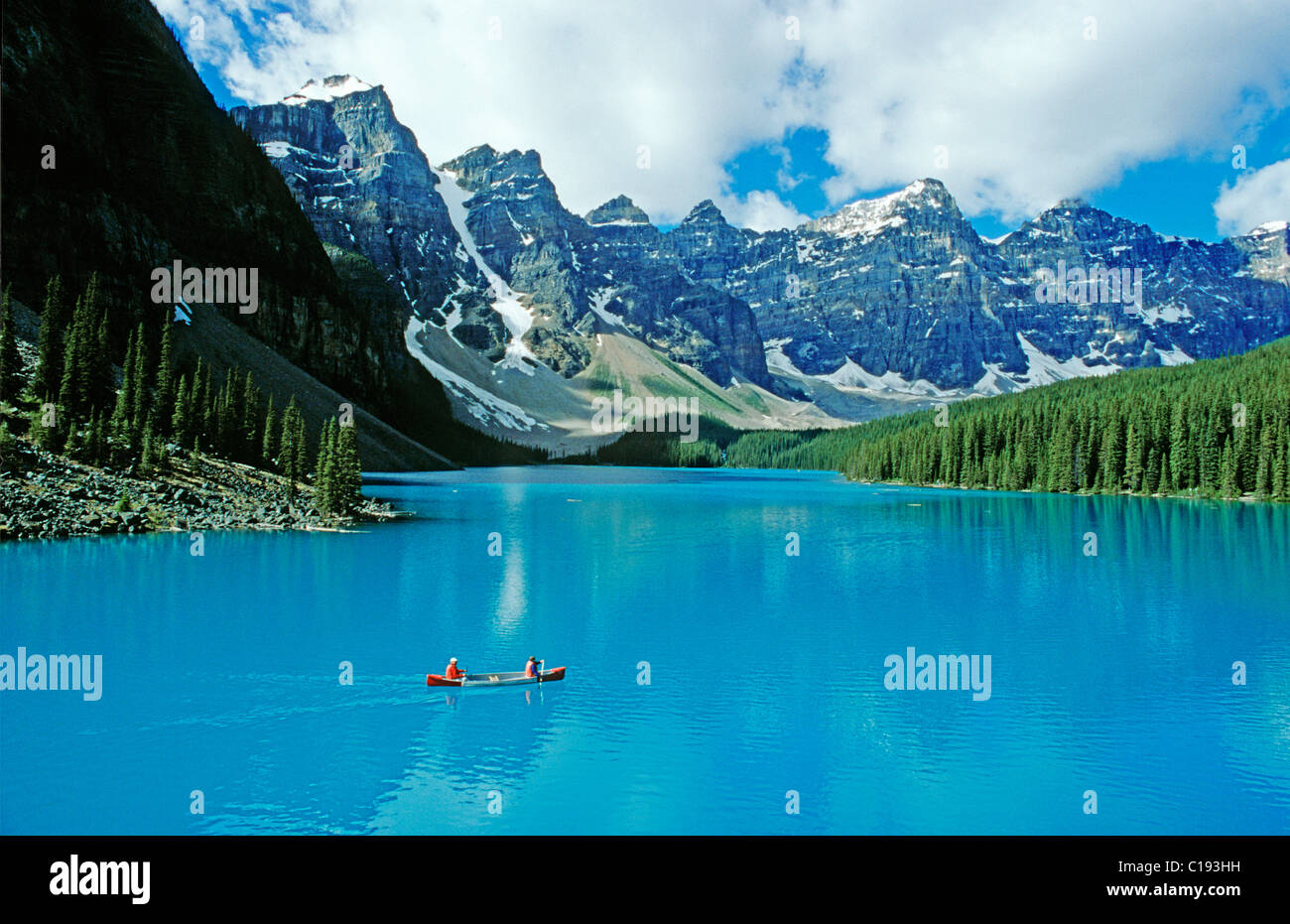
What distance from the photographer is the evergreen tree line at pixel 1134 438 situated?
3836 inches

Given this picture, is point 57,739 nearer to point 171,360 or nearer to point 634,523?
point 634,523

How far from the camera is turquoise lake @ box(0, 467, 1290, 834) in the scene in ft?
56.4

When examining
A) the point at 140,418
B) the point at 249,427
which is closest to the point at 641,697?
the point at 140,418

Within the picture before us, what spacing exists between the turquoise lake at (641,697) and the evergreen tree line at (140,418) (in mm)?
12793

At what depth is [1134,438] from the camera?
107875mm

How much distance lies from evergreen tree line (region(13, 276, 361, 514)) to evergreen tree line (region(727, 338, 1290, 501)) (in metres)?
98.4

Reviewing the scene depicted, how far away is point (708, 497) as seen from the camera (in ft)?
386

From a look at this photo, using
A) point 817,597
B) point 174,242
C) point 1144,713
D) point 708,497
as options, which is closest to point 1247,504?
point 708,497

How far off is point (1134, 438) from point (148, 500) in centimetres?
11447

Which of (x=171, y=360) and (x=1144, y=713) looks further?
(x=171, y=360)

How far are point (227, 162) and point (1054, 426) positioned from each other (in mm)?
162819

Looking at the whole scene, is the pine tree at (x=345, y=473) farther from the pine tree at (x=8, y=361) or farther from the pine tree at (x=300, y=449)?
the pine tree at (x=8, y=361)
